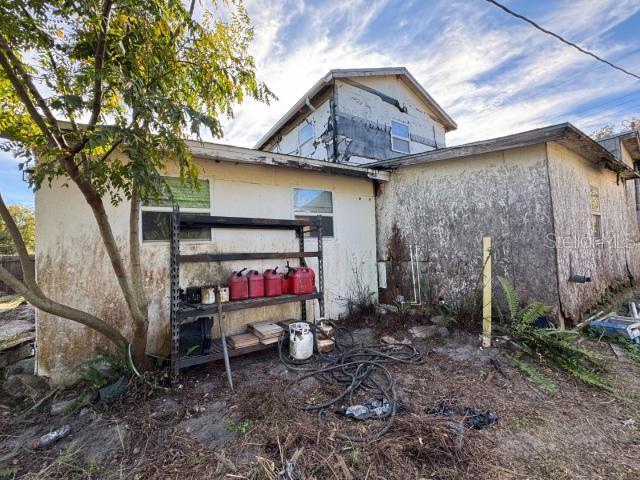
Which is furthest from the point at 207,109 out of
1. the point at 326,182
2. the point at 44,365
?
the point at 44,365

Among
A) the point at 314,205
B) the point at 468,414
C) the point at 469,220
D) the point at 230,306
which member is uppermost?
the point at 314,205

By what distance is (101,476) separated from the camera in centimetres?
193

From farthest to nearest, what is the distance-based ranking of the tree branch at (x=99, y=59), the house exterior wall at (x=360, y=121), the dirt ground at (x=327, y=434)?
the house exterior wall at (x=360, y=121) → the tree branch at (x=99, y=59) → the dirt ground at (x=327, y=434)

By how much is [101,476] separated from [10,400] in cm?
210

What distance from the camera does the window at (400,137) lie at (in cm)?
855

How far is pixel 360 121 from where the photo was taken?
7.77 m

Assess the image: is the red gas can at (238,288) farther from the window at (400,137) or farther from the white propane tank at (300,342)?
the window at (400,137)

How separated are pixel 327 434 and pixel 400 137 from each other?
8477mm

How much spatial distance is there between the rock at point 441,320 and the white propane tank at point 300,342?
232 centimetres

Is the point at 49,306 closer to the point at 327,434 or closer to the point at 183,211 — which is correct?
the point at 183,211

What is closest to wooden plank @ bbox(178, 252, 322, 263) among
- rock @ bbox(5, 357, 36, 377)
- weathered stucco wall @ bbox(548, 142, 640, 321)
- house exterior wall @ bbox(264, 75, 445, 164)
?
rock @ bbox(5, 357, 36, 377)

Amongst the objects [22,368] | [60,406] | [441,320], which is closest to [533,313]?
[441,320]

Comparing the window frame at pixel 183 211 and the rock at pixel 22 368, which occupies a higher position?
the window frame at pixel 183 211

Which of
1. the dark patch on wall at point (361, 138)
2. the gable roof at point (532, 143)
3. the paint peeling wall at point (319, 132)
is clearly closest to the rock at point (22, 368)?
the gable roof at point (532, 143)
